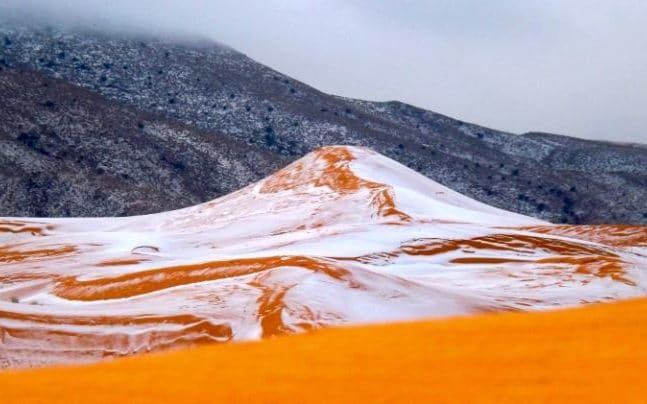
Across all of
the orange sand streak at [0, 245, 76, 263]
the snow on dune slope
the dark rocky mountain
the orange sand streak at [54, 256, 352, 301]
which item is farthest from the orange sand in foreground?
the dark rocky mountain

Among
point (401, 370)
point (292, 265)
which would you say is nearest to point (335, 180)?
point (292, 265)

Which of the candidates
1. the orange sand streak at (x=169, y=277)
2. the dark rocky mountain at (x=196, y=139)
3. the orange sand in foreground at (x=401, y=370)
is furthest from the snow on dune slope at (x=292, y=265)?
the dark rocky mountain at (x=196, y=139)

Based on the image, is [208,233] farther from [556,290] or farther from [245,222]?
[556,290]

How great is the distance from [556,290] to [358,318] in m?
4.81

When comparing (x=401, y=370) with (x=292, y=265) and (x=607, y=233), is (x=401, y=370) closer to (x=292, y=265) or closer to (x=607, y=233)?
(x=292, y=265)

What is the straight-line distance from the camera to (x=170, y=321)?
9008mm

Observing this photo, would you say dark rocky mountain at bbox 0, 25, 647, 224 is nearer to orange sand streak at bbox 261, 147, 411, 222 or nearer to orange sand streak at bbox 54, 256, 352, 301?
orange sand streak at bbox 261, 147, 411, 222

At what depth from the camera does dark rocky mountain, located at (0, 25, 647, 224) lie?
219ft

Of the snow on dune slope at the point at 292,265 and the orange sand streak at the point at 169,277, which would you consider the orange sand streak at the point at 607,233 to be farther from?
the orange sand streak at the point at 169,277

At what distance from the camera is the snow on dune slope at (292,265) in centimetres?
888

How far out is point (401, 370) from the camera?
3.94 meters

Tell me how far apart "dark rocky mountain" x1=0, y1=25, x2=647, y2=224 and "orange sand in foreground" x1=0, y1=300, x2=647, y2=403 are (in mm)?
59631

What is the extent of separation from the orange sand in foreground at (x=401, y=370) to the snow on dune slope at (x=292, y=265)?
3.61 m

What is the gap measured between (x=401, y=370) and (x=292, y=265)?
285 inches
